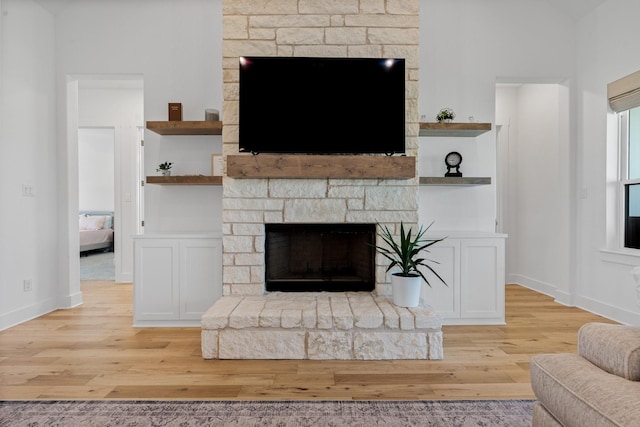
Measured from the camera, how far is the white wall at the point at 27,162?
135 inches

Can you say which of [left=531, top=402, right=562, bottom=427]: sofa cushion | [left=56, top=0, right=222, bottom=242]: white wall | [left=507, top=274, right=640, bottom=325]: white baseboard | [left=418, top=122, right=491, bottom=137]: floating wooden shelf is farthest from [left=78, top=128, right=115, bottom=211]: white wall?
[left=531, top=402, right=562, bottom=427]: sofa cushion

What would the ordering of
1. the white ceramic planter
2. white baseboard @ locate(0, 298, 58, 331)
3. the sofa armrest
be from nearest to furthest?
1. the sofa armrest
2. the white ceramic planter
3. white baseboard @ locate(0, 298, 58, 331)

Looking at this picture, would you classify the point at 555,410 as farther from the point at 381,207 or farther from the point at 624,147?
the point at 624,147

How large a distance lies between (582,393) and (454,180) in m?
2.57

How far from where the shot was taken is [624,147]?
3.58 m

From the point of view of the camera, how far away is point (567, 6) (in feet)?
12.7

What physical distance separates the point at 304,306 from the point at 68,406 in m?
1.51

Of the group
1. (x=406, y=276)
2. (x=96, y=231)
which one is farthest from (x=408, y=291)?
(x=96, y=231)

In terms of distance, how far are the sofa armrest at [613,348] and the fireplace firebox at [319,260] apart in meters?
1.98

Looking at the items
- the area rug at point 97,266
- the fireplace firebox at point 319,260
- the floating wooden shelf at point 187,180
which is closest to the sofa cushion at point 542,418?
the fireplace firebox at point 319,260

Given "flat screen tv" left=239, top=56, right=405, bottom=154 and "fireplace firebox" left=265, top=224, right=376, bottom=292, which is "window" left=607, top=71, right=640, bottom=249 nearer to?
"flat screen tv" left=239, top=56, right=405, bottom=154

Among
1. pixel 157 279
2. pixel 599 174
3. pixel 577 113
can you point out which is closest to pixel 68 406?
pixel 157 279

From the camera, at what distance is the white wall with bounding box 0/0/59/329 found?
11.2 feet

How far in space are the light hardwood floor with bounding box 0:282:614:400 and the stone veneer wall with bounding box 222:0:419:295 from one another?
0.74 metres
